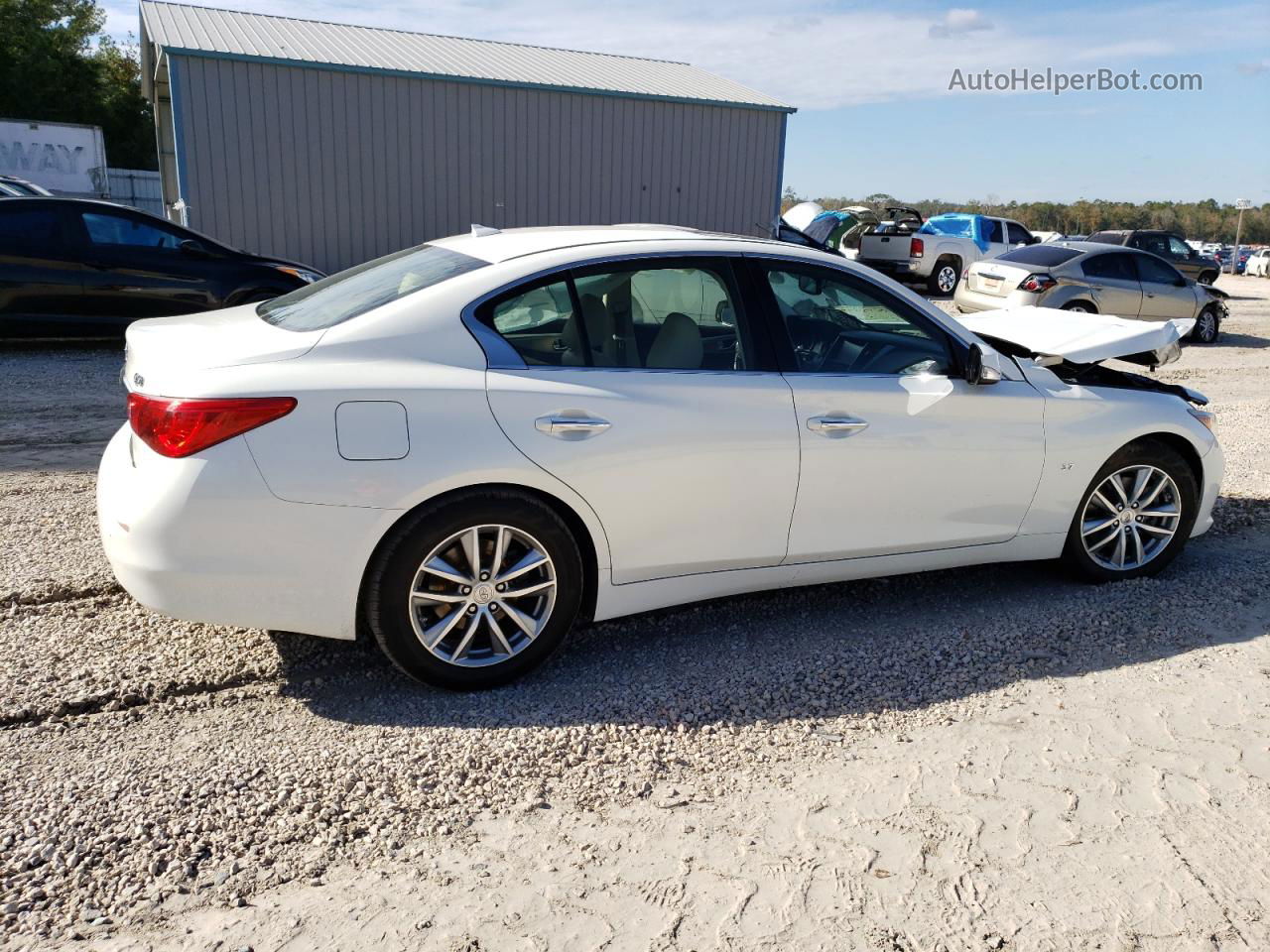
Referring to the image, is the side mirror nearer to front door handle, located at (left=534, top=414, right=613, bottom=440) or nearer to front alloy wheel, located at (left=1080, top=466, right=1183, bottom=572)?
front alloy wheel, located at (left=1080, top=466, right=1183, bottom=572)

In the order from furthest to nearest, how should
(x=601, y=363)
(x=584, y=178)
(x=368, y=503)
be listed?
(x=584, y=178), (x=601, y=363), (x=368, y=503)

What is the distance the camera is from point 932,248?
69.4 ft

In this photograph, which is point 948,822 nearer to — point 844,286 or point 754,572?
point 754,572

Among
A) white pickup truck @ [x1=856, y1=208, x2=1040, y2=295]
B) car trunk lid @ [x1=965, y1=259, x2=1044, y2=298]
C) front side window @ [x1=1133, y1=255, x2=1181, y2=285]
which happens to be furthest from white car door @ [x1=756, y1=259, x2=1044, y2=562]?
white pickup truck @ [x1=856, y1=208, x2=1040, y2=295]

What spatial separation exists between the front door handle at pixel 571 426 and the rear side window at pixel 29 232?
844 cm

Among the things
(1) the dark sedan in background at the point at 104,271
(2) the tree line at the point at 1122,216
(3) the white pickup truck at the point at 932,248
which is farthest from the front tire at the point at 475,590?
(2) the tree line at the point at 1122,216

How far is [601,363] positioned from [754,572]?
103cm

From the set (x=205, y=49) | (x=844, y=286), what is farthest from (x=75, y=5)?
(x=844, y=286)

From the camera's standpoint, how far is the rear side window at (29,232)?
9805 millimetres

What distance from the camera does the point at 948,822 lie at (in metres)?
3.07

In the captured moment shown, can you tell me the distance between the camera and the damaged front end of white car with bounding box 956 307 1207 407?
4855 millimetres

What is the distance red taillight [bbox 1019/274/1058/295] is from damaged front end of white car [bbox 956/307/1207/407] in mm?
9707

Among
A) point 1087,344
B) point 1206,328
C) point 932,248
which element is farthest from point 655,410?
point 932,248

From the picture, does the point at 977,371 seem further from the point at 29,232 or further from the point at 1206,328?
the point at 1206,328
